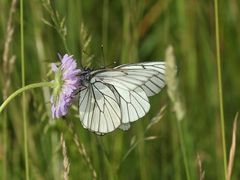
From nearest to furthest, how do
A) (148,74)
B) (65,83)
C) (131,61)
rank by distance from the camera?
(65,83), (148,74), (131,61)

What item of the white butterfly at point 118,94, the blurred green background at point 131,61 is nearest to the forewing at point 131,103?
the white butterfly at point 118,94

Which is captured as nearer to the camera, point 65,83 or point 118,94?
point 65,83

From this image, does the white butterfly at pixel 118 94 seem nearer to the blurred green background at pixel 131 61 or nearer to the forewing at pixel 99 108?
the forewing at pixel 99 108

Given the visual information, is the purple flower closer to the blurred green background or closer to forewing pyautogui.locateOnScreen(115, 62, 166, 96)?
forewing pyautogui.locateOnScreen(115, 62, 166, 96)

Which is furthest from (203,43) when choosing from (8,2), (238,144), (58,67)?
(58,67)

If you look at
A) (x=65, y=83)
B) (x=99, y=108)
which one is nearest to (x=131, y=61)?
(x=99, y=108)

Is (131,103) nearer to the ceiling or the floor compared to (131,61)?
nearer to the floor

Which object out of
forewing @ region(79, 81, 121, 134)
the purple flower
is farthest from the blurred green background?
the purple flower

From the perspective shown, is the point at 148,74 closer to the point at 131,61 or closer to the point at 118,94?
the point at 118,94
